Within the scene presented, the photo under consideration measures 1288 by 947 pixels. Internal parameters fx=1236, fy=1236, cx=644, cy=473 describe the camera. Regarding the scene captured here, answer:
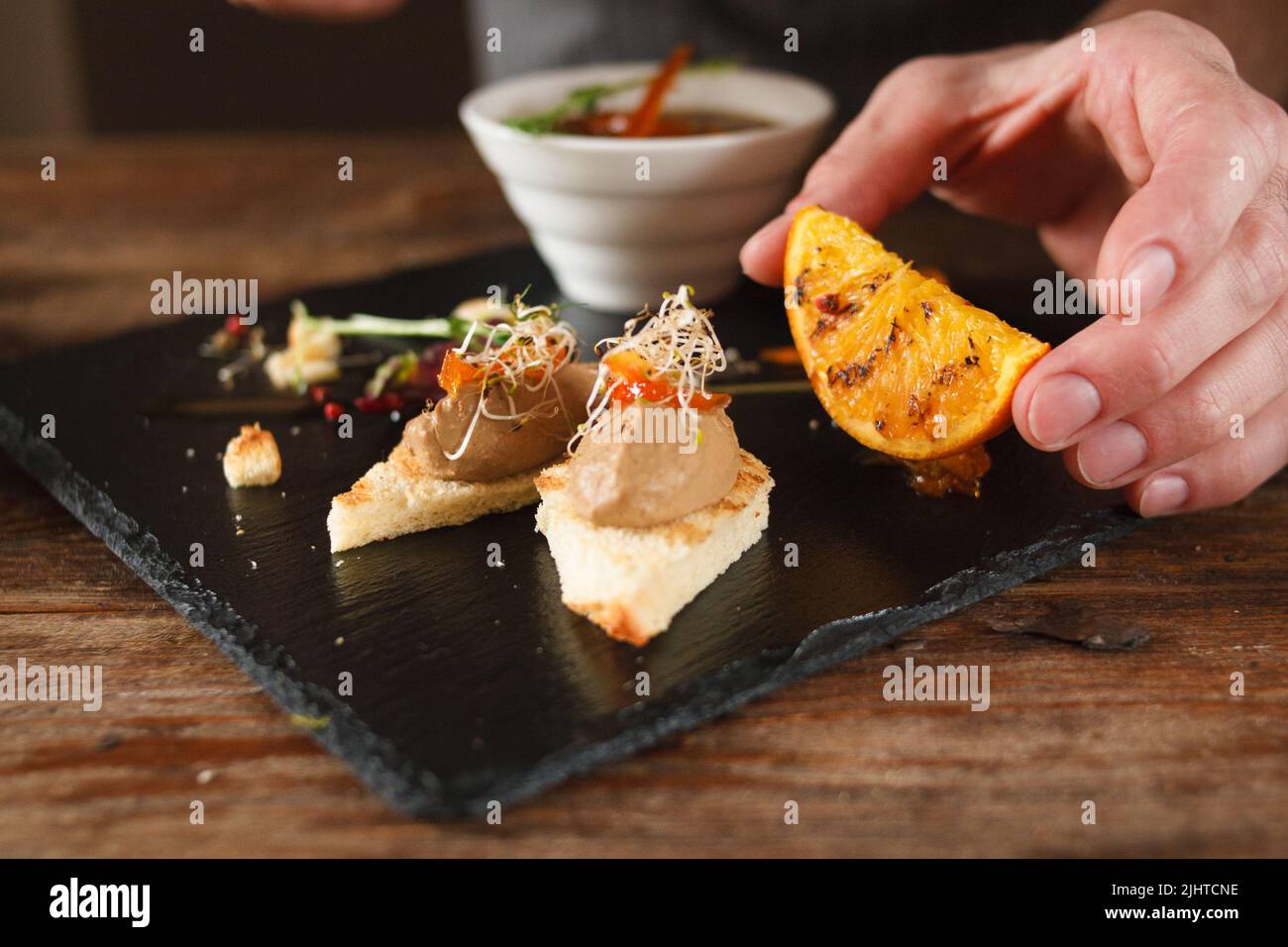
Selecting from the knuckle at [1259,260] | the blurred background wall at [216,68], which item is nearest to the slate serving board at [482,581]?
the knuckle at [1259,260]

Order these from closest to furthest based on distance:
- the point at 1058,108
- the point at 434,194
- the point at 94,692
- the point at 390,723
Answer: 1. the point at 390,723
2. the point at 94,692
3. the point at 1058,108
4. the point at 434,194

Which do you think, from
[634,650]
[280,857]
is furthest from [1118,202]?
[280,857]

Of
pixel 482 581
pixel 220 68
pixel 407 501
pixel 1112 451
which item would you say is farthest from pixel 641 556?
pixel 220 68

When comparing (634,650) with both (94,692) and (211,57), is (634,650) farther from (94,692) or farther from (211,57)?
(211,57)

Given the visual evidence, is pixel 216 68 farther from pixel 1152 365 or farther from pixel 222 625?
pixel 1152 365

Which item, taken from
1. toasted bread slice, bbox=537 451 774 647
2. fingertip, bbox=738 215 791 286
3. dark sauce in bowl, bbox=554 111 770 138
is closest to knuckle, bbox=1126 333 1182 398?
toasted bread slice, bbox=537 451 774 647

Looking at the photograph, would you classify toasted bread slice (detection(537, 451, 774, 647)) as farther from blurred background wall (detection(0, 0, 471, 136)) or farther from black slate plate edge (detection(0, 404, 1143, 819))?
blurred background wall (detection(0, 0, 471, 136))

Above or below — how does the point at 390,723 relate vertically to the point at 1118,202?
below

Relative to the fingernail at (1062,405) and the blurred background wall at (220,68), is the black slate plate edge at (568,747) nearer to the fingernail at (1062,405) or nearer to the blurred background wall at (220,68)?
the fingernail at (1062,405)
